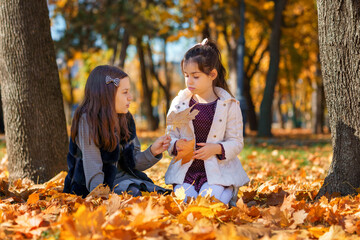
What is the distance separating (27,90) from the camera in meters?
3.82

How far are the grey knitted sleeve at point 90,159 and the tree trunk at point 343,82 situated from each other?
1.79 meters

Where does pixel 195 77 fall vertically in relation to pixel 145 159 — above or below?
above

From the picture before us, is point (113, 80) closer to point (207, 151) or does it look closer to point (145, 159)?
point (145, 159)

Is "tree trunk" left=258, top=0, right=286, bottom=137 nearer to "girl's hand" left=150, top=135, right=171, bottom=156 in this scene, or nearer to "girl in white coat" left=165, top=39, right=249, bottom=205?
"girl in white coat" left=165, top=39, right=249, bottom=205

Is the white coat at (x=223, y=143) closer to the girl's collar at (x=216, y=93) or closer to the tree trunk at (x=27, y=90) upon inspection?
the girl's collar at (x=216, y=93)

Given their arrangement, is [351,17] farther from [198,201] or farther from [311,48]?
[311,48]

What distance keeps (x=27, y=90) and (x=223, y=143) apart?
6.90 ft

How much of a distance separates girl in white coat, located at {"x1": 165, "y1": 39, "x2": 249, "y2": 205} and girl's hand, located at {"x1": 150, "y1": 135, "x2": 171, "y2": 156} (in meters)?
0.05

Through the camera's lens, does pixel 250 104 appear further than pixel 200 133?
Yes

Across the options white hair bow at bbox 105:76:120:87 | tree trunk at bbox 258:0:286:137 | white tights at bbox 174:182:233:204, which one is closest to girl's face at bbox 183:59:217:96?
white hair bow at bbox 105:76:120:87

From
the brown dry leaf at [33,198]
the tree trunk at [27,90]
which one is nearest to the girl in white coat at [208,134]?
the brown dry leaf at [33,198]

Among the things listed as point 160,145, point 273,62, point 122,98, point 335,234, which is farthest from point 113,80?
point 273,62

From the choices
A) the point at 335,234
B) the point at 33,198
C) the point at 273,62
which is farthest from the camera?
the point at 273,62

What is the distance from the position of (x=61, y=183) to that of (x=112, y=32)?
10854 millimetres
